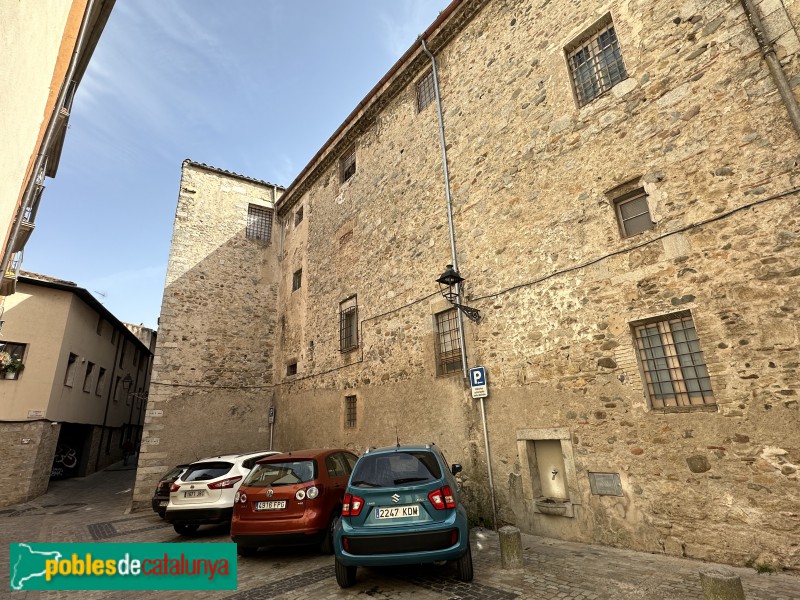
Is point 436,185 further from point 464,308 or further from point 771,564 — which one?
point 771,564

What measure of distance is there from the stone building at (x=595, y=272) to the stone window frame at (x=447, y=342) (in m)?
0.04

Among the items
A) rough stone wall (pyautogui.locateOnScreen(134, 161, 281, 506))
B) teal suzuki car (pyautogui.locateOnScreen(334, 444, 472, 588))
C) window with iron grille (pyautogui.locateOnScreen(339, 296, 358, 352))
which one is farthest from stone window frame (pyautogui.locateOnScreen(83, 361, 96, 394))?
teal suzuki car (pyautogui.locateOnScreen(334, 444, 472, 588))

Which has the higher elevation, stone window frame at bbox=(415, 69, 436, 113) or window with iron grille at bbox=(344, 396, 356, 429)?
stone window frame at bbox=(415, 69, 436, 113)

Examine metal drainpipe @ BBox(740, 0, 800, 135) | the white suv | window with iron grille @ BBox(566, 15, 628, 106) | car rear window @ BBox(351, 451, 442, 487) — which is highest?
window with iron grille @ BBox(566, 15, 628, 106)

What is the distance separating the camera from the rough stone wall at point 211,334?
12.7 m

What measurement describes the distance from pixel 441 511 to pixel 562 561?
186 centimetres

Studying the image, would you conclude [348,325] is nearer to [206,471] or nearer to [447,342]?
[447,342]

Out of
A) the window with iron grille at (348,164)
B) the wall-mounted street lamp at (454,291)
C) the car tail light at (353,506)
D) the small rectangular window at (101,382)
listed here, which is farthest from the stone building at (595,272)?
the small rectangular window at (101,382)

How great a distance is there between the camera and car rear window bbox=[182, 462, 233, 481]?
24.3 feet

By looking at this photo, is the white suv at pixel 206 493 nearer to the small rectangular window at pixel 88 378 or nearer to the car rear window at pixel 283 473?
the car rear window at pixel 283 473

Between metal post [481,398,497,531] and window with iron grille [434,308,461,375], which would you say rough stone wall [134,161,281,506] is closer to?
window with iron grille [434,308,461,375]

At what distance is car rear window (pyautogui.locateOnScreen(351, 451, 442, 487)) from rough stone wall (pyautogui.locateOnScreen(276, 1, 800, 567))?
247 cm

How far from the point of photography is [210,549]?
200 inches

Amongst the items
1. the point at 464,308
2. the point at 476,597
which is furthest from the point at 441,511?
the point at 464,308
